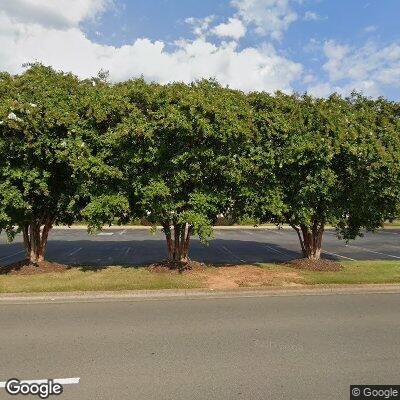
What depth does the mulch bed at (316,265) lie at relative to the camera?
12595mm

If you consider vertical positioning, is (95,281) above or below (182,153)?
below

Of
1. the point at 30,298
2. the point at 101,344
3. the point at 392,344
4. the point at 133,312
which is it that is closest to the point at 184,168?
the point at 133,312

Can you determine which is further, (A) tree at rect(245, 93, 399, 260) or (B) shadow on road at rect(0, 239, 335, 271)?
(B) shadow on road at rect(0, 239, 335, 271)

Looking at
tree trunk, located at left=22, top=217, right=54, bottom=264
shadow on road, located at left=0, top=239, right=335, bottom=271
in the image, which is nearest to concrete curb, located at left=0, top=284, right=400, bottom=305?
shadow on road, located at left=0, top=239, right=335, bottom=271

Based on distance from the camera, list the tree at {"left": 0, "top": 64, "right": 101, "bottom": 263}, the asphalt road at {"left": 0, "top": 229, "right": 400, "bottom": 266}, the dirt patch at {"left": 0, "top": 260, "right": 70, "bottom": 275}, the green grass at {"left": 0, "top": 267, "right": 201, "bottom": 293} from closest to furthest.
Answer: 1. the green grass at {"left": 0, "top": 267, "right": 201, "bottom": 293}
2. the tree at {"left": 0, "top": 64, "right": 101, "bottom": 263}
3. the dirt patch at {"left": 0, "top": 260, "right": 70, "bottom": 275}
4. the asphalt road at {"left": 0, "top": 229, "right": 400, "bottom": 266}

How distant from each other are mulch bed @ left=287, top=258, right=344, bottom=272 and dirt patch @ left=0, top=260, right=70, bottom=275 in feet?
25.2

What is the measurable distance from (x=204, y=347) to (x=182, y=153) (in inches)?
238

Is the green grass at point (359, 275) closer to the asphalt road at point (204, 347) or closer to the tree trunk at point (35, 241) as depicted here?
the asphalt road at point (204, 347)

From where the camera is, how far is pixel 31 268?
39.4 feet

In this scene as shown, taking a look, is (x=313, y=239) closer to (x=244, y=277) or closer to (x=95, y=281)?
(x=244, y=277)

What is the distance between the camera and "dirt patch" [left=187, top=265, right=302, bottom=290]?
1048 cm

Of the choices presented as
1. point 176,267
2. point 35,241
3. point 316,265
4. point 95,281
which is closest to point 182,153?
point 176,267

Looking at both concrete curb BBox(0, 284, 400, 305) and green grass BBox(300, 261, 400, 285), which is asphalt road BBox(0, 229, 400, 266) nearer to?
green grass BBox(300, 261, 400, 285)

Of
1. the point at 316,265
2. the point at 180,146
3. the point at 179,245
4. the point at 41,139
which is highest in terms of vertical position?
the point at 41,139
